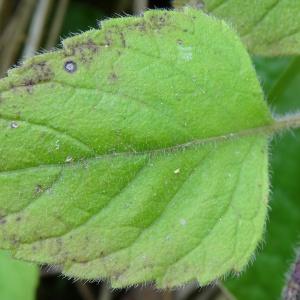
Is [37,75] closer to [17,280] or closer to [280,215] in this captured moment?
[17,280]

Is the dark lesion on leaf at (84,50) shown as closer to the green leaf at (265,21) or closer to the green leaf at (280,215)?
the green leaf at (265,21)

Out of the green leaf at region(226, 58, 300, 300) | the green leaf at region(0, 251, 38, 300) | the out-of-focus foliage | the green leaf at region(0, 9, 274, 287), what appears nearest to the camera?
the green leaf at region(0, 9, 274, 287)

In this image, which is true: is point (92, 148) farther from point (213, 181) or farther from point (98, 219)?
point (213, 181)

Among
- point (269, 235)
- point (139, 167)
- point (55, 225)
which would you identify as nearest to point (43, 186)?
point (55, 225)

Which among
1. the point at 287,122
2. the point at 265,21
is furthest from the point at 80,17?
the point at 287,122

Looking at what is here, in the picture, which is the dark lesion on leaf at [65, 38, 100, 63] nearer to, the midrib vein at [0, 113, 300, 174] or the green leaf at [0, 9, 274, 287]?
the green leaf at [0, 9, 274, 287]

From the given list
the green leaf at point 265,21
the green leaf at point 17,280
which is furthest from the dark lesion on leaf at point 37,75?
the green leaf at point 17,280

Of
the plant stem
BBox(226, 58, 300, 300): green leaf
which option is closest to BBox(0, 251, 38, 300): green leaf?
BBox(226, 58, 300, 300): green leaf
